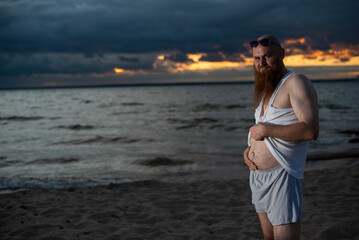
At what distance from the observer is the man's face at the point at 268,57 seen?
2.12 metres

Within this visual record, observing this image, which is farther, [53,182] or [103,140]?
[103,140]

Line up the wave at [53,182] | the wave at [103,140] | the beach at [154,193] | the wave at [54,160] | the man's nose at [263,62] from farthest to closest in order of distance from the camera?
the wave at [103,140] → the wave at [54,160] → the wave at [53,182] → the beach at [154,193] → the man's nose at [263,62]

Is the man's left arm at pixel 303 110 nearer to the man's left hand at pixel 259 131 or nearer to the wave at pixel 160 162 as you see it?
the man's left hand at pixel 259 131

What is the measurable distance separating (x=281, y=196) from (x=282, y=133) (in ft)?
1.52

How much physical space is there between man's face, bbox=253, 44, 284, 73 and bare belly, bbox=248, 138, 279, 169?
1.98 feet

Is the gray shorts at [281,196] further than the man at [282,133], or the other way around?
the gray shorts at [281,196]

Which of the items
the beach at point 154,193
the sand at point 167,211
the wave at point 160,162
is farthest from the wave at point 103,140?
the sand at point 167,211

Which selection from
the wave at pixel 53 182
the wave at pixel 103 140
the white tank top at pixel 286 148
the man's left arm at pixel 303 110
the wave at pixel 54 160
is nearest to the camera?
the man's left arm at pixel 303 110

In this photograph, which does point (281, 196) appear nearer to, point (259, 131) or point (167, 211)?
point (259, 131)

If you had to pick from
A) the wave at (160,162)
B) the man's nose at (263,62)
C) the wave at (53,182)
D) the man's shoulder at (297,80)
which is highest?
the man's nose at (263,62)

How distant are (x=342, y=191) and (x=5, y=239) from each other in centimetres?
653

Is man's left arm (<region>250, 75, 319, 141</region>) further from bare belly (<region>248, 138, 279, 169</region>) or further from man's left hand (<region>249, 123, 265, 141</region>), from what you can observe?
bare belly (<region>248, 138, 279, 169</region>)

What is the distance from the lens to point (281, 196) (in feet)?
6.84

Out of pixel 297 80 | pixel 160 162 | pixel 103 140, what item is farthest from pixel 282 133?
pixel 103 140
